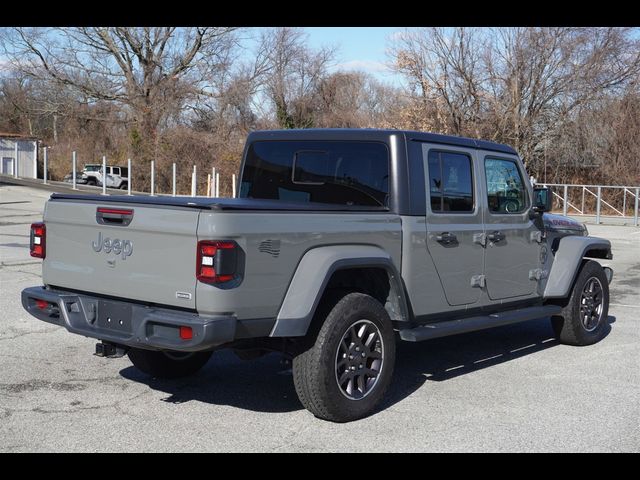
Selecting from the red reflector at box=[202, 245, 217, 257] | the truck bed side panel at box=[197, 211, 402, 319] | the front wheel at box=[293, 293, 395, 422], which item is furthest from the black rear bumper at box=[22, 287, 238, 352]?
the front wheel at box=[293, 293, 395, 422]

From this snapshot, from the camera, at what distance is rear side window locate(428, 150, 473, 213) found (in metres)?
6.17

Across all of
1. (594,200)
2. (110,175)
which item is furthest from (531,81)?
(110,175)

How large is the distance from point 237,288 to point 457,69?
103ft

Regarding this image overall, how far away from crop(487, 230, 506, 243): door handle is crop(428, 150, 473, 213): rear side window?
307 mm

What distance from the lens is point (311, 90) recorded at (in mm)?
48688

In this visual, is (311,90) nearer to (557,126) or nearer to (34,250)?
(557,126)

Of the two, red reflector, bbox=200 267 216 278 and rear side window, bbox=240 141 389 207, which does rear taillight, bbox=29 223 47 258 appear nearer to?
red reflector, bbox=200 267 216 278

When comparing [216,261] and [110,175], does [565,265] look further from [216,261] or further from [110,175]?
[110,175]

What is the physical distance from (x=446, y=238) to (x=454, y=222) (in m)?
0.22

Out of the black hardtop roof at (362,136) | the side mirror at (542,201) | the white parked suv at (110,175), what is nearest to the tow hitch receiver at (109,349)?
the black hardtop roof at (362,136)

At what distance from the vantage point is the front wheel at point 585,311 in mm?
7789

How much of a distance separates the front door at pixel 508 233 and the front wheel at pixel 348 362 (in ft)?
4.96
